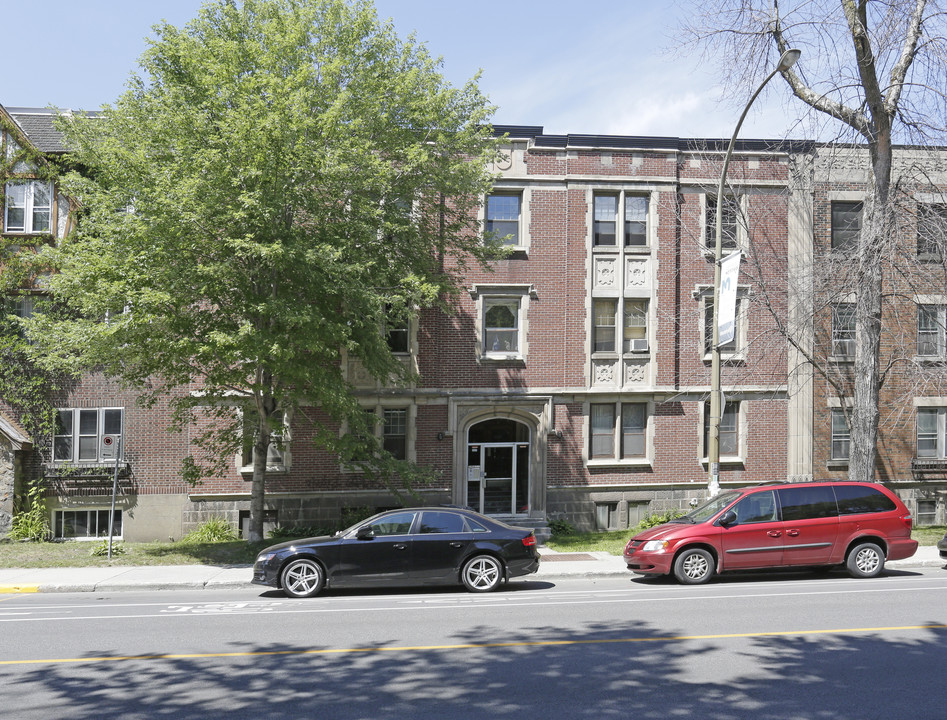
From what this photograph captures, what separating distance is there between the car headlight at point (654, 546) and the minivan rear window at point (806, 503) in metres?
2.13

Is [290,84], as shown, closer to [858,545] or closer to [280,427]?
[280,427]

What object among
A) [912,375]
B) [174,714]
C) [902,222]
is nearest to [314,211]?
[174,714]

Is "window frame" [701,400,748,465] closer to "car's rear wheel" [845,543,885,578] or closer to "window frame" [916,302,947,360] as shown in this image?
"window frame" [916,302,947,360]

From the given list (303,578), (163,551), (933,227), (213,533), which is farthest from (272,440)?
(933,227)

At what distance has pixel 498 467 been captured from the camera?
2217 centimetres

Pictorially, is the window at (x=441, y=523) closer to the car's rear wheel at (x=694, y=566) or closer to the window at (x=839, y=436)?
the car's rear wheel at (x=694, y=566)

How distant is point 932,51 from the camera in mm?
17750

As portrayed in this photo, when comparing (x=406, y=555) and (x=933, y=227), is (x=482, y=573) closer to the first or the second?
(x=406, y=555)

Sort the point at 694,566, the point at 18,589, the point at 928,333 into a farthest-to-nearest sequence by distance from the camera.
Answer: the point at 928,333 → the point at 18,589 → the point at 694,566

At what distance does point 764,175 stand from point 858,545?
12.9 m

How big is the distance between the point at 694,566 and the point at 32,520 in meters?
16.6

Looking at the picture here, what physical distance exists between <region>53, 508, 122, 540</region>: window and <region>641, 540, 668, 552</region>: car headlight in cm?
1432

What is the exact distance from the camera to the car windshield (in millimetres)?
13318

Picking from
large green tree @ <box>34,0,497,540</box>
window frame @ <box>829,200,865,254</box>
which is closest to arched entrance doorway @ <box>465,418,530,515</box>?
large green tree @ <box>34,0,497,540</box>
